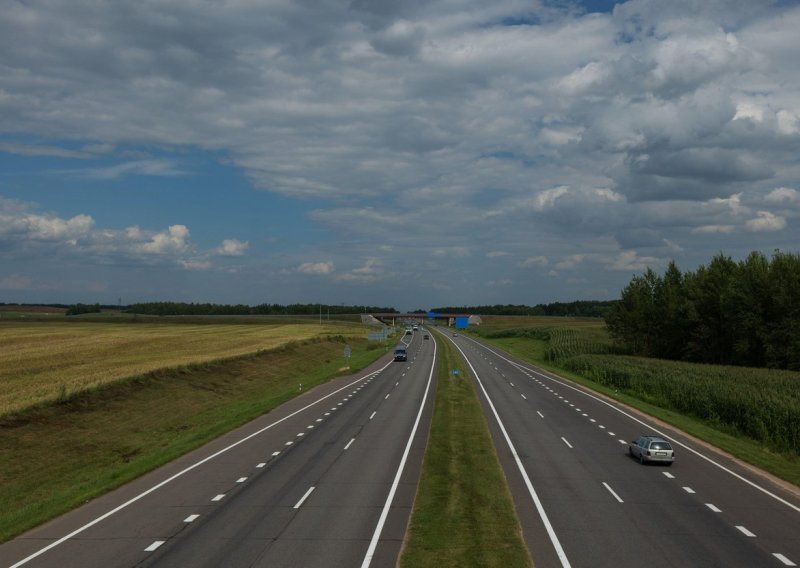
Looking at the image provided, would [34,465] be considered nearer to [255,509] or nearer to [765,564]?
[255,509]

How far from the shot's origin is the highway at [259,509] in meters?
15.2

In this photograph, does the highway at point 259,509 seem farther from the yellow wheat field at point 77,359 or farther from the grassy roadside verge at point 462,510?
the yellow wheat field at point 77,359

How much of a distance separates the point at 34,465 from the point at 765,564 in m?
27.1

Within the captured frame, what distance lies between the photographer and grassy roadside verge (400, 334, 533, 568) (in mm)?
15078

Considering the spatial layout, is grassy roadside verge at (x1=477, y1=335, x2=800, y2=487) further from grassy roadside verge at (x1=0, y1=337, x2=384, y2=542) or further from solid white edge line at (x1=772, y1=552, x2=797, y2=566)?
grassy roadside verge at (x1=0, y1=337, x2=384, y2=542)

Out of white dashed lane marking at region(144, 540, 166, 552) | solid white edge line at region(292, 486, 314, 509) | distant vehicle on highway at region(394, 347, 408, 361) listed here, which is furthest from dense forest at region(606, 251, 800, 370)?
white dashed lane marking at region(144, 540, 166, 552)

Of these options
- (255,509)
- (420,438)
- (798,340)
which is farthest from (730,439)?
(798,340)

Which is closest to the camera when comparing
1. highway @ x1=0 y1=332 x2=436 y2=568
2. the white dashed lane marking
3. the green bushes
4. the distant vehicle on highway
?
highway @ x1=0 y1=332 x2=436 y2=568

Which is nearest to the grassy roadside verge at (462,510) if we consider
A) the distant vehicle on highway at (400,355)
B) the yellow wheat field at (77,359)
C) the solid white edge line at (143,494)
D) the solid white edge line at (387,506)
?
the solid white edge line at (387,506)

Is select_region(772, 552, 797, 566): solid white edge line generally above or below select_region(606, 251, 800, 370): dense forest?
below

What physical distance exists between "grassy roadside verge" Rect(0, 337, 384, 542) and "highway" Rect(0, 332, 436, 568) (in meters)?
1.54

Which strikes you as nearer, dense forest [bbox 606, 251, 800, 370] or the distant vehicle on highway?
dense forest [bbox 606, 251, 800, 370]

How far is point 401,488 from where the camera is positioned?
71.7ft

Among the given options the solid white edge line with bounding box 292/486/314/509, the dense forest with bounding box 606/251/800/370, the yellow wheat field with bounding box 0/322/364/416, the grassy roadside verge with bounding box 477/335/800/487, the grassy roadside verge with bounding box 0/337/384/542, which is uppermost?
the dense forest with bounding box 606/251/800/370
